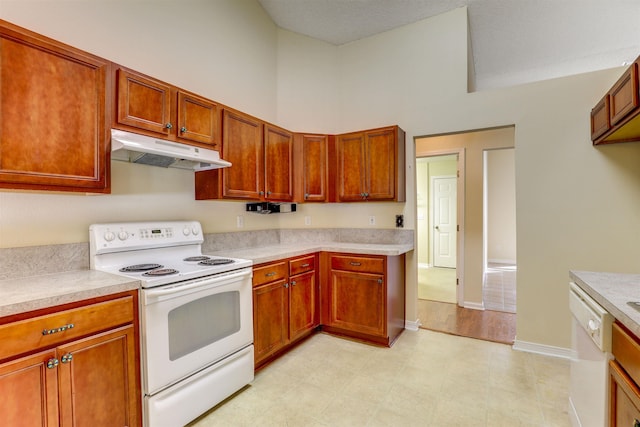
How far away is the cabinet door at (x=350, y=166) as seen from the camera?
322 cm

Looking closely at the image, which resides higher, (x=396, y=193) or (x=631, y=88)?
(x=631, y=88)

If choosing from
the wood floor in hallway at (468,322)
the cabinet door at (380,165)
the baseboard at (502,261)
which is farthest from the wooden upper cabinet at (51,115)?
the baseboard at (502,261)

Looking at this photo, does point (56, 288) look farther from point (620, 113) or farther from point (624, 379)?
point (620, 113)

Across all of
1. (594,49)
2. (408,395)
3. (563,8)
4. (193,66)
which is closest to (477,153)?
(563,8)

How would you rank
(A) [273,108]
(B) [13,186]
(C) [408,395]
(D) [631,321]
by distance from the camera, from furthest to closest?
(A) [273,108]
(C) [408,395]
(B) [13,186]
(D) [631,321]

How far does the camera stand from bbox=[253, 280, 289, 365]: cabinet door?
235 centimetres

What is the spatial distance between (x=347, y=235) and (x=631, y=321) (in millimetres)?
2690

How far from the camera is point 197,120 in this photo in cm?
224

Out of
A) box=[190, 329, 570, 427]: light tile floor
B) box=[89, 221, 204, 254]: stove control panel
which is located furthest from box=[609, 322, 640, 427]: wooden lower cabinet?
box=[89, 221, 204, 254]: stove control panel

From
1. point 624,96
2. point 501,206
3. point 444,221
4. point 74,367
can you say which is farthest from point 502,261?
point 74,367

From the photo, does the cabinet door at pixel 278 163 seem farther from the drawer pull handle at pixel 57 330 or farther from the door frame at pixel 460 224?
the door frame at pixel 460 224

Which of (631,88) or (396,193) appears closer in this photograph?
(631,88)

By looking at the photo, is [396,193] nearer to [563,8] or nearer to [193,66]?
[193,66]

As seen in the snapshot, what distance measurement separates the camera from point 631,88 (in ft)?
5.65
